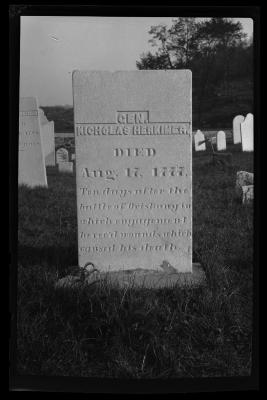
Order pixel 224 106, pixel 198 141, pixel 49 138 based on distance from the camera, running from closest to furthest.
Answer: pixel 49 138 → pixel 198 141 → pixel 224 106

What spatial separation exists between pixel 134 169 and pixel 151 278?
0.90 m

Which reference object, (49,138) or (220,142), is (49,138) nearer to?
(49,138)

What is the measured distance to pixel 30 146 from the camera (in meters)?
8.02

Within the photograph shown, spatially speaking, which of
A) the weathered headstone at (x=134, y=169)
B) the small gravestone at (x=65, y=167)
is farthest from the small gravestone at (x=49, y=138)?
the weathered headstone at (x=134, y=169)

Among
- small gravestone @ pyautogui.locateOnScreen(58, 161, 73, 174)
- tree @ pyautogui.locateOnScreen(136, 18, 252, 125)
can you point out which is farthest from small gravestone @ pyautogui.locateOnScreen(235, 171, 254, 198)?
tree @ pyautogui.locateOnScreen(136, 18, 252, 125)

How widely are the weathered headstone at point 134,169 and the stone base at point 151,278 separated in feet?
0.18

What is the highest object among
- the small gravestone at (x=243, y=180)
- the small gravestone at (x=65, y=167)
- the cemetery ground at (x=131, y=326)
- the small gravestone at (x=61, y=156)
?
the small gravestone at (x=61, y=156)

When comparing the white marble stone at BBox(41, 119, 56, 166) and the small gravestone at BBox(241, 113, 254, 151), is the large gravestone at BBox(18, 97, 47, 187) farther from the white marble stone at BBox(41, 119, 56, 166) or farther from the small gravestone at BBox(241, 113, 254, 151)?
the small gravestone at BBox(241, 113, 254, 151)

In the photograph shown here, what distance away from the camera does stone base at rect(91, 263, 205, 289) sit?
363cm

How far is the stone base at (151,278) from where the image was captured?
363 centimetres

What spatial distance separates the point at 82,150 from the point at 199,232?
227 cm

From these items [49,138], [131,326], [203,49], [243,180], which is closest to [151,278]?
[131,326]

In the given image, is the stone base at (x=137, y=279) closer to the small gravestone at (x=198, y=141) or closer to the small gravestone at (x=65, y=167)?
the small gravestone at (x=65, y=167)
